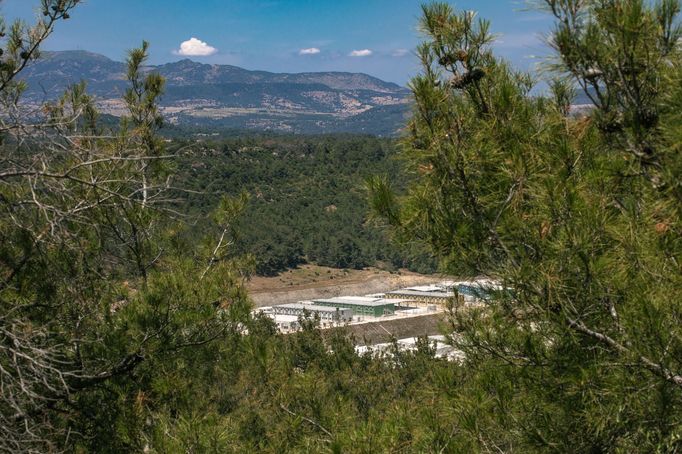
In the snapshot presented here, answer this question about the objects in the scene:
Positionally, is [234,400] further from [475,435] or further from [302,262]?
[302,262]

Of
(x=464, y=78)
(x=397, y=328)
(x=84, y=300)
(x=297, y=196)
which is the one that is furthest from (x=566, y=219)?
(x=297, y=196)

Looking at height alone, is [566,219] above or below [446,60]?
below

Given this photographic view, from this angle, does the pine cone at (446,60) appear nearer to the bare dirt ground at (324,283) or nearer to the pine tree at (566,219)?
the pine tree at (566,219)

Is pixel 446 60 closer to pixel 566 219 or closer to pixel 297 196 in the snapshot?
pixel 566 219

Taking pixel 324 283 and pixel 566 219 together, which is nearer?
pixel 566 219

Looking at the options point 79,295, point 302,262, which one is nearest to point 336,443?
point 79,295

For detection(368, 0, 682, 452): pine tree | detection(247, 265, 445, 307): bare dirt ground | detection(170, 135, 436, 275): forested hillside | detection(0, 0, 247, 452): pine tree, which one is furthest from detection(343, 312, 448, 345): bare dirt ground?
detection(368, 0, 682, 452): pine tree

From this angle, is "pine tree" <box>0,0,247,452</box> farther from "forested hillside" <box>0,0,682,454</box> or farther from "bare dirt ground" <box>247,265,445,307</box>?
"bare dirt ground" <box>247,265,445,307</box>
